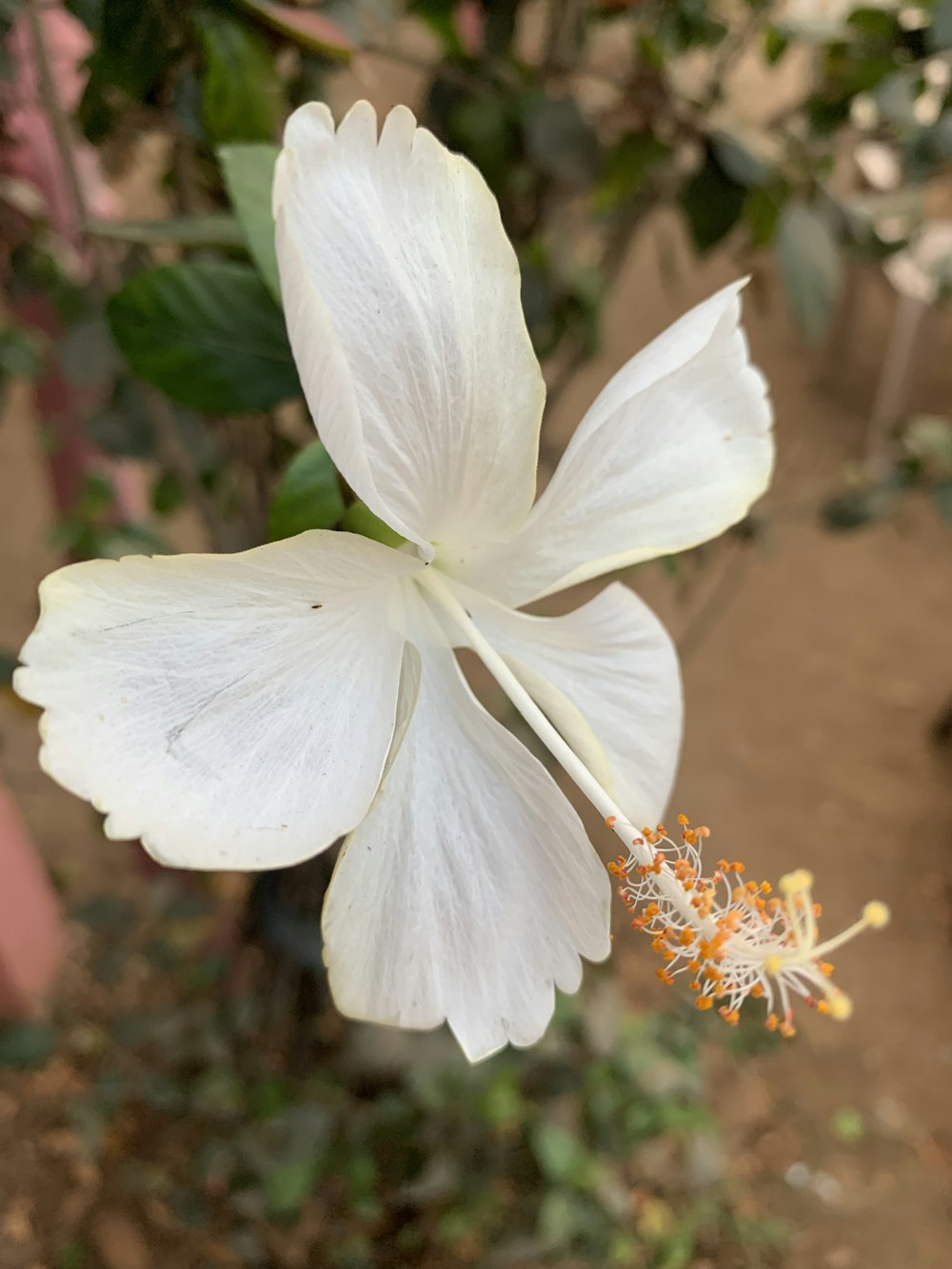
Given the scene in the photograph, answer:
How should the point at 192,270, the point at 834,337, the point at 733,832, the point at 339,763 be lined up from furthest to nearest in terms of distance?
the point at 834,337 → the point at 733,832 → the point at 192,270 → the point at 339,763

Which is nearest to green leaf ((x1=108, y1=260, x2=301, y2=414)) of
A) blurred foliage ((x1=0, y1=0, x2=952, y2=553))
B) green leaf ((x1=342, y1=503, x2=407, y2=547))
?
blurred foliage ((x1=0, y1=0, x2=952, y2=553))

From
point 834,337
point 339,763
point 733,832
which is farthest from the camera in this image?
point 834,337

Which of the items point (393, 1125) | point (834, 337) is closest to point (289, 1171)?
point (393, 1125)

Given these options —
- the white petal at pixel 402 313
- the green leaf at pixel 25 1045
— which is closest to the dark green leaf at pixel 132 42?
the white petal at pixel 402 313

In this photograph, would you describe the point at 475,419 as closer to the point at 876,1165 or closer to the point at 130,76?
the point at 130,76

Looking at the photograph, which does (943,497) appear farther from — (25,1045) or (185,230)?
(25,1045)

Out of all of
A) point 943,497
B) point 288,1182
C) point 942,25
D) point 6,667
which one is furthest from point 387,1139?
point 942,25

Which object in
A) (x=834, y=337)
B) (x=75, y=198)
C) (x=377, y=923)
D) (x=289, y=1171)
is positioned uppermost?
(x=75, y=198)

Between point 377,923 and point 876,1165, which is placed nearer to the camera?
point 377,923
